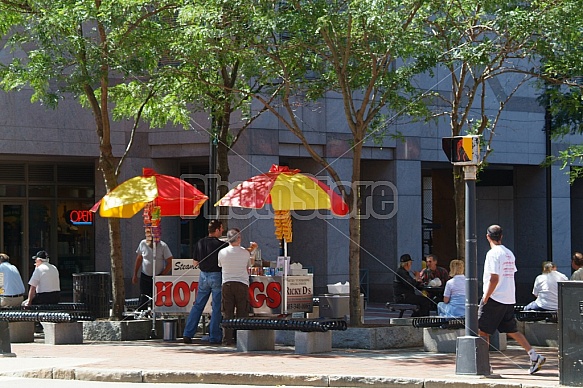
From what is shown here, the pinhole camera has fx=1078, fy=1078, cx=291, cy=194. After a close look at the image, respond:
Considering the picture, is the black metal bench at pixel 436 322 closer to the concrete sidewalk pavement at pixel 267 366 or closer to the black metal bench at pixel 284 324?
the concrete sidewalk pavement at pixel 267 366

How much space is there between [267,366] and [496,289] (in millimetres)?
3117

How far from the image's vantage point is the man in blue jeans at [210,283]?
56.9ft

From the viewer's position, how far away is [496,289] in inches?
517

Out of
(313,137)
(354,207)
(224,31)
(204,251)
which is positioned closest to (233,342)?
(204,251)

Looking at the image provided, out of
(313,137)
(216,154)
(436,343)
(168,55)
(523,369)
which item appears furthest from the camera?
(313,137)

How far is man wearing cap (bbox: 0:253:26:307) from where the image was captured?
2027 centimetres

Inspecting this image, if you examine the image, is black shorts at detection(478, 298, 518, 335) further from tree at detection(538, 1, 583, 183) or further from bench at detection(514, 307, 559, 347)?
tree at detection(538, 1, 583, 183)

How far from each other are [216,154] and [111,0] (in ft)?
16.6

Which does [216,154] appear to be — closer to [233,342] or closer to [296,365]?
[233,342]

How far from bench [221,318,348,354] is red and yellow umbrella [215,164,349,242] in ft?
6.66

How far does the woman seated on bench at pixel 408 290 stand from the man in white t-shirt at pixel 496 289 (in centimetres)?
690

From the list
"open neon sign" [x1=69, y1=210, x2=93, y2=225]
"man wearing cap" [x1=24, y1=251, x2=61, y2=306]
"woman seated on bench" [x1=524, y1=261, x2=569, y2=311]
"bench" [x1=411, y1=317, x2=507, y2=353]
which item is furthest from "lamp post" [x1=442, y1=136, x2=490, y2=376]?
"open neon sign" [x1=69, y1=210, x2=93, y2=225]

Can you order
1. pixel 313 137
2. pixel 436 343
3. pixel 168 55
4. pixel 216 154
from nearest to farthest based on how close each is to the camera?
pixel 436 343, pixel 168 55, pixel 216 154, pixel 313 137

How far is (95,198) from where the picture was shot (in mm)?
29016
